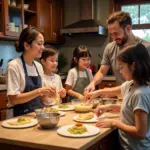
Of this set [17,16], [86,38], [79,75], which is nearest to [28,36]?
[79,75]

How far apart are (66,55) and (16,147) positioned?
356cm

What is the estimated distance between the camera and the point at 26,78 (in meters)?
1.89

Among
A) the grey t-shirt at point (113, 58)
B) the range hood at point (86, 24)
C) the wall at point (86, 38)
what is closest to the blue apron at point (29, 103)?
the grey t-shirt at point (113, 58)

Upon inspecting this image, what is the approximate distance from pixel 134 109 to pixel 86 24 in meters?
3.06

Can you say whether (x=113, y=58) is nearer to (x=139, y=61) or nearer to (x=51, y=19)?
(x=139, y=61)

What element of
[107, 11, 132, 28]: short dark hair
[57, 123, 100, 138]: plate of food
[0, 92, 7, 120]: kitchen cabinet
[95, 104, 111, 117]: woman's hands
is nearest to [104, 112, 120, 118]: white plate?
[95, 104, 111, 117]: woman's hands

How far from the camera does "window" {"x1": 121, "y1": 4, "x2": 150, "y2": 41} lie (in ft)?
13.8

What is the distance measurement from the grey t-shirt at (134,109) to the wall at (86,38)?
10.0 feet

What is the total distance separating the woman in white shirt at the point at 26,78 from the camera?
174 centimetres

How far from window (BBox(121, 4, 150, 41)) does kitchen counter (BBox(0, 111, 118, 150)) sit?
313 cm

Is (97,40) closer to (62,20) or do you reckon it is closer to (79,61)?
(62,20)

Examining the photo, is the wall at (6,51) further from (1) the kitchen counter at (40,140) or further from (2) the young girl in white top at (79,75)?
(1) the kitchen counter at (40,140)

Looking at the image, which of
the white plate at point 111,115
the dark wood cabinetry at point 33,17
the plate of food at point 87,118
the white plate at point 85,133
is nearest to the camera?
the white plate at point 85,133

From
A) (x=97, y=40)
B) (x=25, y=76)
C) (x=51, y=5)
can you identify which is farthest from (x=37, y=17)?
(x=25, y=76)
